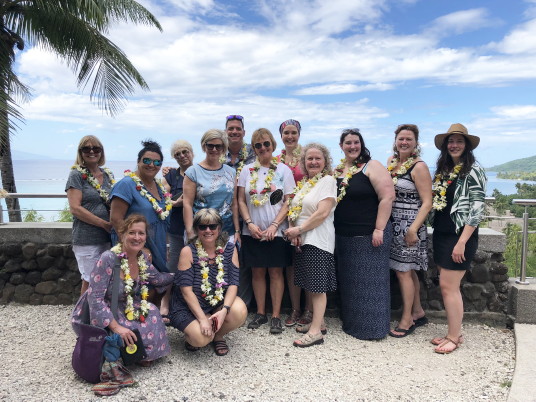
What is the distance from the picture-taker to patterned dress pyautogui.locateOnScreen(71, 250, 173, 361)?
137 inches

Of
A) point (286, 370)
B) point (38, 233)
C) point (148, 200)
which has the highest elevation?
point (148, 200)

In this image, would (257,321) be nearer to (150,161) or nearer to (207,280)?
(207,280)

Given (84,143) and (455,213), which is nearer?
(455,213)

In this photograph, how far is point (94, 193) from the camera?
14.2 feet

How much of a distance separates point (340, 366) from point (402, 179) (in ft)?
6.39

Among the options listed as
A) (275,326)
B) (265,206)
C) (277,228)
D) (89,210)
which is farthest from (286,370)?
(89,210)

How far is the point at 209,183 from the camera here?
169 inches

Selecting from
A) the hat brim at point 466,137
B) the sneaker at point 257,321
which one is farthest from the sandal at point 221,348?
the hat brim at point 466,137

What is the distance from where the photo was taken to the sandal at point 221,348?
408 centimetres

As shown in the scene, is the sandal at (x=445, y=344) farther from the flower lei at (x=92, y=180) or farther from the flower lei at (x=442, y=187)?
the flower lei at (x=92, y=180)

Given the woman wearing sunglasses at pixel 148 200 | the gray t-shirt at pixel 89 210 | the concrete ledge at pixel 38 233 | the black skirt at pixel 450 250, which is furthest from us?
the concrete ledge at pixel 38 233

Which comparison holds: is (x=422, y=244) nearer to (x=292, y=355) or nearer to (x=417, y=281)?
(x=417, y=281)

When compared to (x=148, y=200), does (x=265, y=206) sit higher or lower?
lower

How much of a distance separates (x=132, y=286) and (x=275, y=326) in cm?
168
